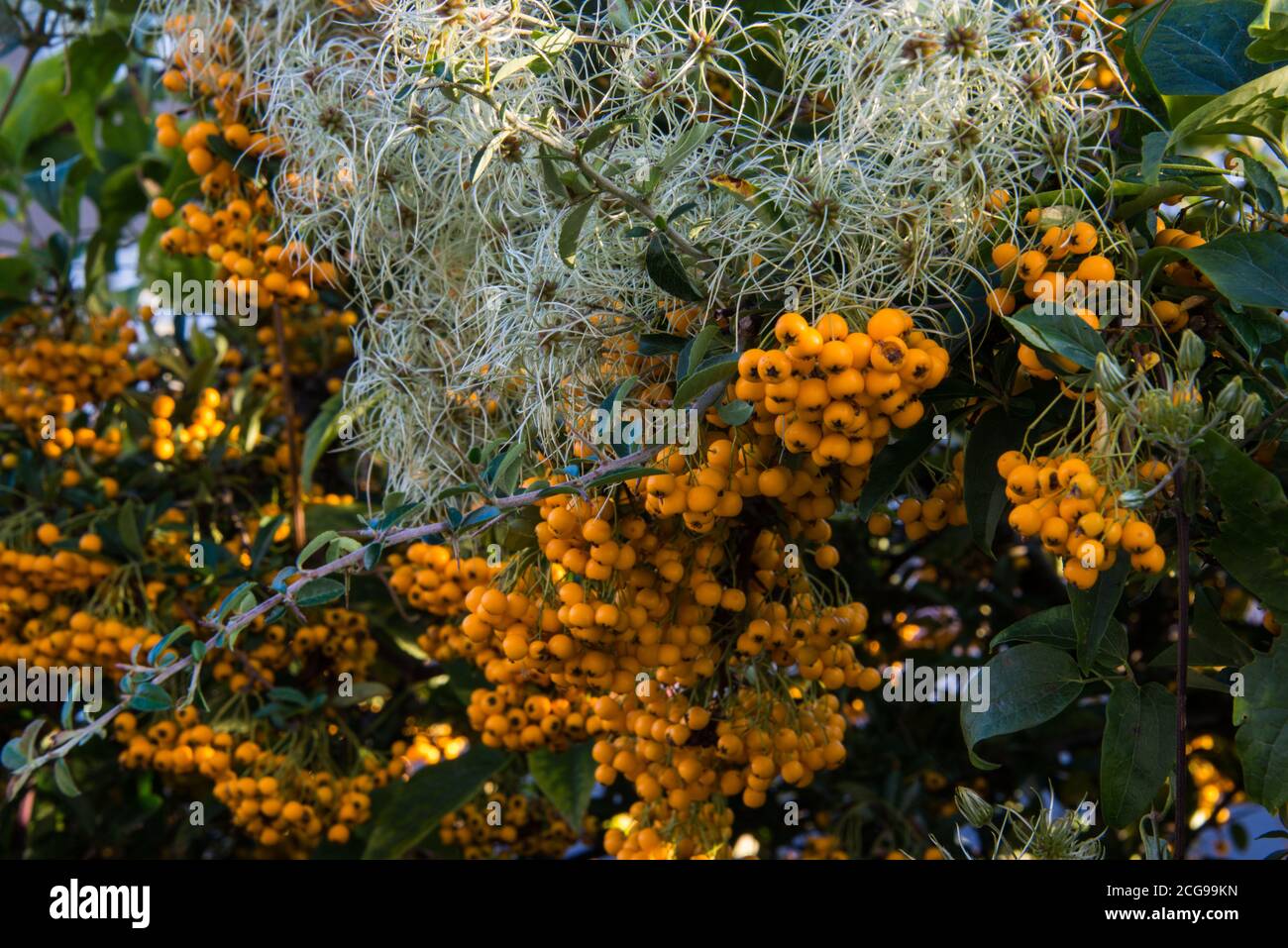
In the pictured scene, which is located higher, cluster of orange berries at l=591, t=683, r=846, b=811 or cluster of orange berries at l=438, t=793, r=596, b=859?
cluster of orange berries at l=591, t=683, r=846, b=811

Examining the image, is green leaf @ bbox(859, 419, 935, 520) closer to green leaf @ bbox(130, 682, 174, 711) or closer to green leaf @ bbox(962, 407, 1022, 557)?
green leaf @ bbox(962, 407, 1022, 557)

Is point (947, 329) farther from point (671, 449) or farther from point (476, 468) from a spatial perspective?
point (476, 468)

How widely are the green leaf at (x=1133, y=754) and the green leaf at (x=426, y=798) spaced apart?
1.06 metres

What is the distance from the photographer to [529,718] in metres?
1.76

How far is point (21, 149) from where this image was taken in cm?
290

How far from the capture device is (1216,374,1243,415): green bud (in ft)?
3.12

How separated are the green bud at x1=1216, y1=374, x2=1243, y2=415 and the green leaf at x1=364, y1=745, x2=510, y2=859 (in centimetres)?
131

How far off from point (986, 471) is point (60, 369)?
179 cm

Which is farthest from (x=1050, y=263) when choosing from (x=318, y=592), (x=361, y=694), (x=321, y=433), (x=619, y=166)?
(x=361, y=694)

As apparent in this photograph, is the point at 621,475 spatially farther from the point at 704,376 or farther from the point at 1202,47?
the point at 1202,47

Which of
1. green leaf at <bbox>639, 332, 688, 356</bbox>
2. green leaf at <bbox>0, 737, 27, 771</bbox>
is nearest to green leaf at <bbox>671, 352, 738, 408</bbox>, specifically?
green leaf at <bbox>639, 332, 688, 356</bbox>

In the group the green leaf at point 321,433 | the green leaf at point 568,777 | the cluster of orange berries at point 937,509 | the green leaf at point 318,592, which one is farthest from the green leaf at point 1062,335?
the green leaf at point 321,433

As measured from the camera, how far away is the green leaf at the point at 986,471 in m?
1.20
